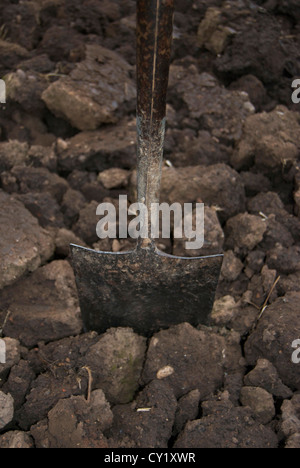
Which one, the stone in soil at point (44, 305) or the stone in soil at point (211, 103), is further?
the stone in soil at point (211, 103)

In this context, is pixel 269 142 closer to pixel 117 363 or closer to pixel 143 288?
pixel 143 288

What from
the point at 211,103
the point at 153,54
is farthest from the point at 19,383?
the point at 211,103

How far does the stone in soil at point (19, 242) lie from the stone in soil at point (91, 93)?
2.56 ft

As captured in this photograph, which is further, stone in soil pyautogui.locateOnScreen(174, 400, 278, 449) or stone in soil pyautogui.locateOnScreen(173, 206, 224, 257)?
stone in soil pyautogui.locateOnScreen(173, 206, 224, 257)

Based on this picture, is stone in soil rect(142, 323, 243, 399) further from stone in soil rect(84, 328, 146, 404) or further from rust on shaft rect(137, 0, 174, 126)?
rust on shaft rect(137, 0, 174, 126)

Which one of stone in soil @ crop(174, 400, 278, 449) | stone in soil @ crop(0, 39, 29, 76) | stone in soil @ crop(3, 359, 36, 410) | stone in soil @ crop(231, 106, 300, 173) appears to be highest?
stone in soil @ crop(0, 39, 29, 76)

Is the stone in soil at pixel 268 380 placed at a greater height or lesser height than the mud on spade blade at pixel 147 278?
lesser

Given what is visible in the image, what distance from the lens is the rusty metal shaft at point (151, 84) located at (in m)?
1.45

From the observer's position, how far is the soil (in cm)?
179

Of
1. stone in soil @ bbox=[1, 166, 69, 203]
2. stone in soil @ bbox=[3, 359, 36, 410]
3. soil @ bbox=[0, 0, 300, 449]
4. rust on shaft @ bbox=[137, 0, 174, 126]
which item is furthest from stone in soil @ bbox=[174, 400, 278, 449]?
stone in soil @ bbox=[1, 166, 69, 203]

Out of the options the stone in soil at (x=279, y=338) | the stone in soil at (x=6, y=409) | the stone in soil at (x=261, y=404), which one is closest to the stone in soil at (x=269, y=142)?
the stone in soil at (x=279, y=338)

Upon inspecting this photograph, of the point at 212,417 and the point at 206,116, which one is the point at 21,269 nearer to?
the point at 212,417

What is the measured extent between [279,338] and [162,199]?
100cm

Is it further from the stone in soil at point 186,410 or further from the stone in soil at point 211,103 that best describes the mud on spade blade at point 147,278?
the stone in soil at point 211,103
